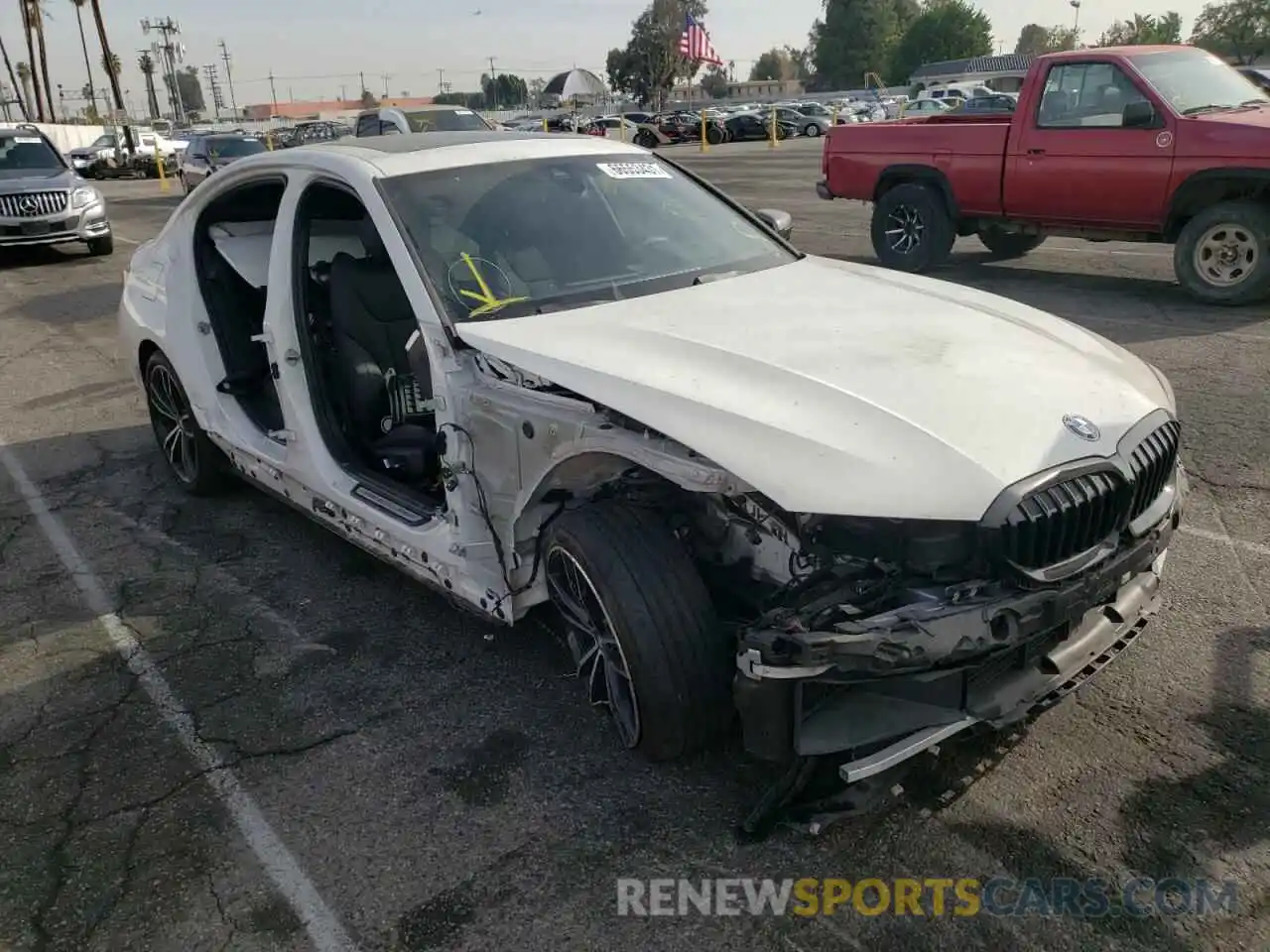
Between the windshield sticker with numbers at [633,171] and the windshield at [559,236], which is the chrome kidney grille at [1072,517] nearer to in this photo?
the windshield at [559,236]

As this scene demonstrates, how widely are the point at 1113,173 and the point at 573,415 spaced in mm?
7534

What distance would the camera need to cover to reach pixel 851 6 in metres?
103

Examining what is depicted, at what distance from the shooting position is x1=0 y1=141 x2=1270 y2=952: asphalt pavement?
2457 millimetres

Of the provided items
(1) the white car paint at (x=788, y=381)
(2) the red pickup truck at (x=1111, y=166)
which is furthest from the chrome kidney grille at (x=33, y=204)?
A: (1) the white car paint at (x=788, y=381)

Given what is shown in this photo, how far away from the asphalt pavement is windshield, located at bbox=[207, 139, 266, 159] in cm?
1724

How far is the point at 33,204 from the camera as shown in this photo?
43.7 feet

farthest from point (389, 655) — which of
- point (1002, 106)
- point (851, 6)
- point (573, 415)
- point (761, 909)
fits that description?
point (851, 6)

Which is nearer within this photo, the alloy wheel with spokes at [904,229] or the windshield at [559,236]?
the windshield at [559,236]

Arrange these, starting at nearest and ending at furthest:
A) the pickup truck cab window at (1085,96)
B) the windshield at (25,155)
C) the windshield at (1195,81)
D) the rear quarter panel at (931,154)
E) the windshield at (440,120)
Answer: the windshield at (1195,81) < the pickup truck cab window at (1085,96) < the rear quarter panel at (931,154) < the windshield at (25,155) < the windshield at (440,120)

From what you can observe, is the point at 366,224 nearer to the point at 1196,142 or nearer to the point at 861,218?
the point at 1196,142

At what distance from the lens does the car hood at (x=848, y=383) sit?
234cm

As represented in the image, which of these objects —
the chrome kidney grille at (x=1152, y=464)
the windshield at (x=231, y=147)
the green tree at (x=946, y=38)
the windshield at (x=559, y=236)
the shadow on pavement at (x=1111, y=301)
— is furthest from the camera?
the green tree at (x=946, y=38)

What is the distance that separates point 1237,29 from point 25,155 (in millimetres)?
86686

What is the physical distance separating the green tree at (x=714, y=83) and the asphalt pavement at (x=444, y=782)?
364 feet
